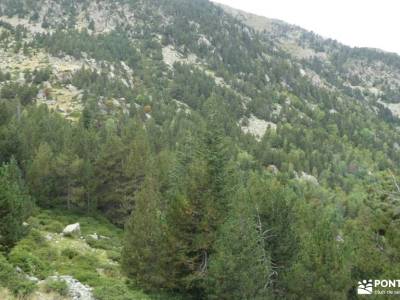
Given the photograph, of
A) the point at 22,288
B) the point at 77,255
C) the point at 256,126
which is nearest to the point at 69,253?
the point at 77,255

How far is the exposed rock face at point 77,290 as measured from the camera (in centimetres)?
1959

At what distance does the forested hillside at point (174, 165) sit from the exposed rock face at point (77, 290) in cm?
47

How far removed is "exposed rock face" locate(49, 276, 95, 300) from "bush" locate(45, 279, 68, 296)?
1.31 ft

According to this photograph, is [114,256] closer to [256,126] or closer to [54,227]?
[54,227]

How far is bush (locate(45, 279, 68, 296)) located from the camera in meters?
18.6

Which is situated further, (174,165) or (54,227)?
(174,165)

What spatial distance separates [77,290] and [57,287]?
1.55 m

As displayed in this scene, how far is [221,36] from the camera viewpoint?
167 metres

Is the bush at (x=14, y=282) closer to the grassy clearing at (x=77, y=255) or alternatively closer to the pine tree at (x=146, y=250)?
the grassy clearing at (x=77, y=255)

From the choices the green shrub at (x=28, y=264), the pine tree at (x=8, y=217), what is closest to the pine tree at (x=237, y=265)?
the green shrub at (x=28, y=264)

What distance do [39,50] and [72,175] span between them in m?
84.2

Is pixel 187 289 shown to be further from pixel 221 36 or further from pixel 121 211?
pixel 221 36

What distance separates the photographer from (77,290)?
66.5 feet
